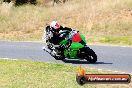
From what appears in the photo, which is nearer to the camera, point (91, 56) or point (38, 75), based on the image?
point (38, 75)

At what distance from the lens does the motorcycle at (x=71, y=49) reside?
16.1m

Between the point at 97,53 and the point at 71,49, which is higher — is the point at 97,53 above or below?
below

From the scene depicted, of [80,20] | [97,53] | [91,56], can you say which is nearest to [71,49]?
[91,56]

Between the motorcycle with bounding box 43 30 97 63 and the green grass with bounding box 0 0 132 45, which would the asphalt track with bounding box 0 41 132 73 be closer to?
the motorcycle with bounding box 43 30 97 63

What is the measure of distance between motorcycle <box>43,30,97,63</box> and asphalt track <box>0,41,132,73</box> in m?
0.22

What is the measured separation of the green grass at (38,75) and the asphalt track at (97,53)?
1.24 metres

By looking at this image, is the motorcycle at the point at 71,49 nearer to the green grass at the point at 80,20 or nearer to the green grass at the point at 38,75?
the green grass at the point at 38,75

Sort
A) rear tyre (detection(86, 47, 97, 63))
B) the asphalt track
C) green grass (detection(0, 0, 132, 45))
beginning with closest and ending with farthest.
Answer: the asphalt track → rear tyre (detection(86, 47, 97, 63)) → green grass (detection(0, 0, 132, 45))

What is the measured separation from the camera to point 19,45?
2161 cm

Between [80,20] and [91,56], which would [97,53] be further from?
[80,20]

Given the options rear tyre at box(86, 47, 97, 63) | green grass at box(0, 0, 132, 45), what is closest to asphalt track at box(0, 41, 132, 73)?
rear tyre at box(86, 47, 97, 63)

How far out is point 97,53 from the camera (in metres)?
18.7

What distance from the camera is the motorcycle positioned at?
16125mm

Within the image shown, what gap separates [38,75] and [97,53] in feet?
20.4
